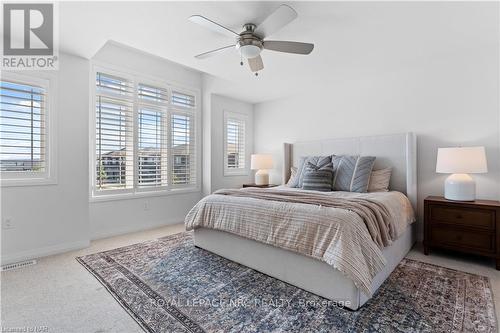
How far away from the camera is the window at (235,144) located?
5.02 meters

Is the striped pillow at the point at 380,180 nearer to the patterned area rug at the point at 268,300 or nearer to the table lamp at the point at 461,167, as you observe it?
the table lamp at the point at 461,167

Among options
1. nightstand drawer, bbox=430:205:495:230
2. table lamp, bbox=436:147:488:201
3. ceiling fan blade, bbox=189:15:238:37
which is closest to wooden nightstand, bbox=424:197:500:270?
nightstand drawer, bbox=430:205:495:230

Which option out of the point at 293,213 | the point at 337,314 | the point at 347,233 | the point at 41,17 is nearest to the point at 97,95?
Result: the point at 41,17

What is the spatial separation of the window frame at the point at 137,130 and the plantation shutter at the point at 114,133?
0.18 ft

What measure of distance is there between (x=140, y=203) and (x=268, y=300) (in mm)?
2812

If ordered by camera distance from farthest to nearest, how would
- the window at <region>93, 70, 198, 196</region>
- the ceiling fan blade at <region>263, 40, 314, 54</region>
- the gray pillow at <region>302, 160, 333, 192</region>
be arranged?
the window at <region>93, 70, 198, 196</region> → the gray pillow at <region>302, 160, 333, 192</region> → the ceiling fan blade at <region>263, 40, 314, 54</region>

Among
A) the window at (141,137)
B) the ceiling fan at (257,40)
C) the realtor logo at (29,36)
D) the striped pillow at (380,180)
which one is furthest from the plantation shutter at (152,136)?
the striped pillow at (380,180)

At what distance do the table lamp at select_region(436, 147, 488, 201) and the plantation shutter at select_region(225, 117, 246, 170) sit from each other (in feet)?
11.3

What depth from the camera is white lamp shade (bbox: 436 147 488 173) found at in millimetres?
2625

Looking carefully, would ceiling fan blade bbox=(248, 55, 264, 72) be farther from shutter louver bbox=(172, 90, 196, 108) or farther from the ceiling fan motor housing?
shutter louver bbox=(172, 90, 196, 108)

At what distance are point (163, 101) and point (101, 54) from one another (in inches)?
42.9

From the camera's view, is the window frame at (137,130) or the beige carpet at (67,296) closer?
the beige carpet at (67,296)

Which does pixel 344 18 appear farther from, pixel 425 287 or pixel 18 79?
pixel 18 79

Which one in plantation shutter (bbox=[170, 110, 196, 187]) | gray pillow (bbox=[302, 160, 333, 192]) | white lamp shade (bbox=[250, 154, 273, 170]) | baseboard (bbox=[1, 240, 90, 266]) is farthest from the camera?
white lamp shade (bbox=[250, 154, 273, 170])
